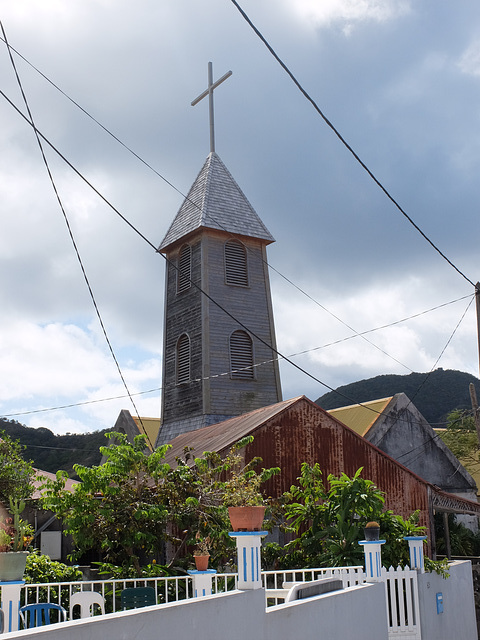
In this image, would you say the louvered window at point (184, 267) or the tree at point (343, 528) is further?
the louvered window at point (184, 267)

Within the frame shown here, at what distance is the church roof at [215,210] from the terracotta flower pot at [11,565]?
24459mm

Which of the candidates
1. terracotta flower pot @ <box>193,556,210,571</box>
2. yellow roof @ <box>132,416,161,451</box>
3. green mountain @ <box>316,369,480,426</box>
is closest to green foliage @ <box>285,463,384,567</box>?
terracotta flower pot @ <box>193,556,210,571</box>

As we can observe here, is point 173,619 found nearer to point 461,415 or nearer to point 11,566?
point 11,566

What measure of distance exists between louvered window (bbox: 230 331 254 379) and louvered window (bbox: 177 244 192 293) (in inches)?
131

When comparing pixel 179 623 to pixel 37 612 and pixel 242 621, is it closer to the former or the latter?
pixel 242 621

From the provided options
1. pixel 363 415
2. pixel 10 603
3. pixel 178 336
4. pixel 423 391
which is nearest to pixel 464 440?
pixel 363 415

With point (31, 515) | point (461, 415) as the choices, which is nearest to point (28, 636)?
point (31, 515)

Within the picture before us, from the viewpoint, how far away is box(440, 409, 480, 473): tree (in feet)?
115

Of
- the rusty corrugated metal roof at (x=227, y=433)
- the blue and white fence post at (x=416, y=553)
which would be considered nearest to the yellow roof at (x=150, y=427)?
the rusty corrugated metal roof at (x=227, y=433)

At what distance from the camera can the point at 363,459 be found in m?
19.6

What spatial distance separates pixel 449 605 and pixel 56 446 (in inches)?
1711

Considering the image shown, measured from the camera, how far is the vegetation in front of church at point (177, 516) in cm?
1325

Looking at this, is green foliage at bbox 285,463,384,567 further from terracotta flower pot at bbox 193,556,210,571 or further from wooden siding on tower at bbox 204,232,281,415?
wooden siding on tower at bbox 204,232,281,415

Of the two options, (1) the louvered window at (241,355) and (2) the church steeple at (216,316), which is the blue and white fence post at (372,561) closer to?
(2) the church steeple at (216,316)
